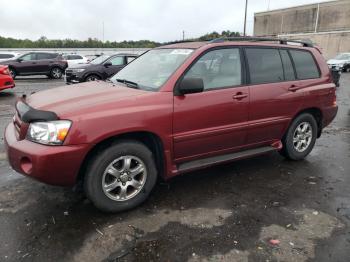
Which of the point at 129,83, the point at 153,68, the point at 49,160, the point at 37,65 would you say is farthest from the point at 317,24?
the point at 49,160

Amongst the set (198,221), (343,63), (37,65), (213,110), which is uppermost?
(343,63)

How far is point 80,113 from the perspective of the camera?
3191 millimetres

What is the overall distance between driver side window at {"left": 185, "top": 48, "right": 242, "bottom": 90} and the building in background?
145 feet

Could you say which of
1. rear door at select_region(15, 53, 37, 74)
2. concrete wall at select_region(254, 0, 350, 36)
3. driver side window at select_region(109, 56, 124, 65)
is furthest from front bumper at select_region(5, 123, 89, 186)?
concrete wall at select_region(254, 0, 350, 36)

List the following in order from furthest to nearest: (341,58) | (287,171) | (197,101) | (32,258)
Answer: (341,58)
(287,171)
(197,101)
(32,258)

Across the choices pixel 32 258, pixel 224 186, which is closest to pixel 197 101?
pixel 224 186

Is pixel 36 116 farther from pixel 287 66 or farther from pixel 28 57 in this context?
pixel 28 57

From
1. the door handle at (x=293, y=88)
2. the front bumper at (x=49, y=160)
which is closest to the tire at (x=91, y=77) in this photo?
the door handle at (x=293, y=88)

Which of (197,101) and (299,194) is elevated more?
(197,101)

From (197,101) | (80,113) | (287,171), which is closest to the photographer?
(80,113)

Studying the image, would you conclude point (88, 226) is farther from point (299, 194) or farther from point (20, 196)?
point (299, 194)

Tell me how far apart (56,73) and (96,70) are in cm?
767

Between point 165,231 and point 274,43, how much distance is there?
3.17m

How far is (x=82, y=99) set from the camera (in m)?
3.47
